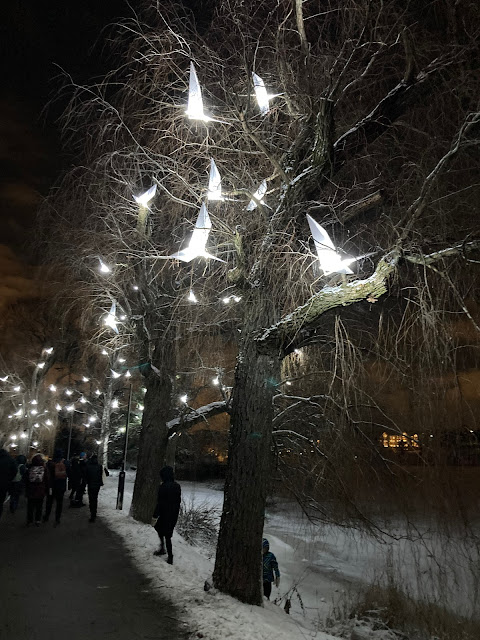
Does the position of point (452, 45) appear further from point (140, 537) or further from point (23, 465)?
point (23, 465)

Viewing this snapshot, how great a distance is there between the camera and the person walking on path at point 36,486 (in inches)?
351

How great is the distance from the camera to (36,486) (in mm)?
8930

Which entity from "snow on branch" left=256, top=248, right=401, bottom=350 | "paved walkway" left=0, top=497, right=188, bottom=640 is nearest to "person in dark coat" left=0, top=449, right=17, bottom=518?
"paved walkway" left=0, top=497, right=188, bottom=640

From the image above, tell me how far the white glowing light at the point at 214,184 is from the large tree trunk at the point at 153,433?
16.4 ft

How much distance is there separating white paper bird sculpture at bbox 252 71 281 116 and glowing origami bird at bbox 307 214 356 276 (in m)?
2.17

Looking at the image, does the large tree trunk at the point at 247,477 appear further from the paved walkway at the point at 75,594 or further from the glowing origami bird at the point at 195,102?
the glowing origami bird at the point at 195,102

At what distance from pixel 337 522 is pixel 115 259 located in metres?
6.98

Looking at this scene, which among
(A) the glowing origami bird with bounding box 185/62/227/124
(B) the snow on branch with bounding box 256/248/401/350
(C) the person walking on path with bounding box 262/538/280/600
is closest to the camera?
(B) the snow on branch with bounding box 256/248/401/350

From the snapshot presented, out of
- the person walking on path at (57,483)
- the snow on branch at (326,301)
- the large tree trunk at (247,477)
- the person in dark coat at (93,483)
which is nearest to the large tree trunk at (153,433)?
the person in dark coat at (93,483)

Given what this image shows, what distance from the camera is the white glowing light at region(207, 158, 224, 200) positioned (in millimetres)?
6562

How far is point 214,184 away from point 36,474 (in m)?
6.75

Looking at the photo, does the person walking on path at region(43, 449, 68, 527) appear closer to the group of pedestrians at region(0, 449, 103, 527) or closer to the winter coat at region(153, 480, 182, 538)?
the group of pedestrians at region(0, 449, 103, 527)

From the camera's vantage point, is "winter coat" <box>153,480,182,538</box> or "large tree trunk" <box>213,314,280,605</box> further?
"winter coat" <box>153,480,182,538</box>

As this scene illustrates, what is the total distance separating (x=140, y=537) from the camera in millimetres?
8430
